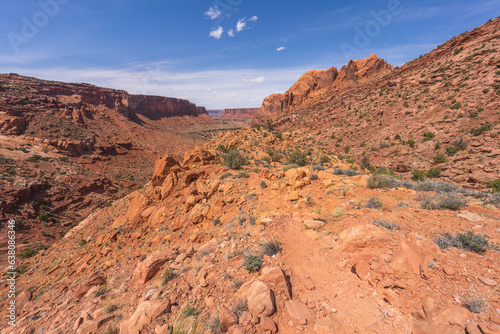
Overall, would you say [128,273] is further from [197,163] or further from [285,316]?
[197,163]

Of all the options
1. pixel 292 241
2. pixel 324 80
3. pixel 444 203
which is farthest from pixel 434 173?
pixel 324 80

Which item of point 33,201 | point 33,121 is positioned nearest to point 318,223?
point 33,201

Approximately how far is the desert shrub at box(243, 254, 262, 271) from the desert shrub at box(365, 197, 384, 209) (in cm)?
385

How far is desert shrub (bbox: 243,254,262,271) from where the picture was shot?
4301 millimetres

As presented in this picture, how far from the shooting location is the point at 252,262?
4395 mm

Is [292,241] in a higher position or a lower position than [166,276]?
higher

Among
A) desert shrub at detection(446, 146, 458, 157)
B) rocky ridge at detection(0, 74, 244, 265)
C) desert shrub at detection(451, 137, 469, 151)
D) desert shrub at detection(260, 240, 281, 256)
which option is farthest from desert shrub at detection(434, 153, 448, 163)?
rocky ridge at detection(0, 74, 244, 265)

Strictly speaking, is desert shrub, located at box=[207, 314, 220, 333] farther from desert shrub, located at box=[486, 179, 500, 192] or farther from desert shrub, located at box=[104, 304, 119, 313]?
desert shrub, located at box=[486, 179, 500, 192]

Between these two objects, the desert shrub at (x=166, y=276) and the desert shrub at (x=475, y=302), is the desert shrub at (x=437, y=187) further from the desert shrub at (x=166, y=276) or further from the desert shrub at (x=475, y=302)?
the desert shrub at (x=166, y=276)

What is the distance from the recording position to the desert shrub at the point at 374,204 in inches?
221

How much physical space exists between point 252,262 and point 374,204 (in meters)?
4.21

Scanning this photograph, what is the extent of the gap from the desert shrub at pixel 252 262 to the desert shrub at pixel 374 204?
12.6ft

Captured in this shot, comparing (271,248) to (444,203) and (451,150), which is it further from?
(451,150)

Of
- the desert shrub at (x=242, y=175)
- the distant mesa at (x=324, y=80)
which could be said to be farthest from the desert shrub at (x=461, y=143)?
the distant mesa at (x=324, y=80)
